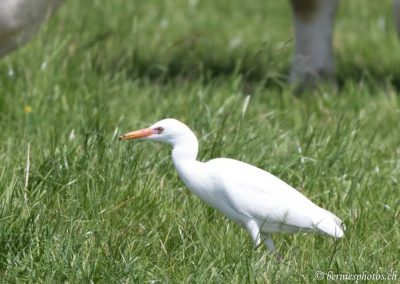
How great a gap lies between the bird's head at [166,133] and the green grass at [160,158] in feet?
1.00

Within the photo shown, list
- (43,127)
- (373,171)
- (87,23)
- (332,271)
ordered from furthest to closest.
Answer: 1. (87,23)
2. (43,127)
3. (373,171)
4. (332,271)

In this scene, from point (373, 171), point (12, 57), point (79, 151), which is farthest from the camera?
point (12, 57)

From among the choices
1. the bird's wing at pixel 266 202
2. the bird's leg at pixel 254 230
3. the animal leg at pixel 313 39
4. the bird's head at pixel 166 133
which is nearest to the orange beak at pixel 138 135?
the bird's head at pixel 166 133

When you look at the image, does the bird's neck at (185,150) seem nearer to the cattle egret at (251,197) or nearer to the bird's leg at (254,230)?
the cattle egret at (251,197)

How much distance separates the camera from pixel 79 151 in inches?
184

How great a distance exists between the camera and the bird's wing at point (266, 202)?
12.7 ft

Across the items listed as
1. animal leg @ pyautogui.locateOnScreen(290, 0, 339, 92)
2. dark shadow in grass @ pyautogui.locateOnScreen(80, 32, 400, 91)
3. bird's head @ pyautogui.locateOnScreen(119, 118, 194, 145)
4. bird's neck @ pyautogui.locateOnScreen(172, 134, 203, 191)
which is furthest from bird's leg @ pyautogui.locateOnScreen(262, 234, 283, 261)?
animal leg @ pyautogui.locateOnScreen(290, 0, 339, 92)

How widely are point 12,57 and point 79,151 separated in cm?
213

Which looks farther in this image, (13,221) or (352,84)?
(352,84)

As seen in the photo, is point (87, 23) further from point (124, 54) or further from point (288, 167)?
point (288, 167)

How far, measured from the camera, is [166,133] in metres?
3.99

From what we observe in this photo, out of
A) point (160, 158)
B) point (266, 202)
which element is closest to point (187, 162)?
point (266, 202)

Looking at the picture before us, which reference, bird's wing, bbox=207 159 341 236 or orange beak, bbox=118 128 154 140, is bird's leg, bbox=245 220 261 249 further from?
orange beak, bbox=118 128 154 140

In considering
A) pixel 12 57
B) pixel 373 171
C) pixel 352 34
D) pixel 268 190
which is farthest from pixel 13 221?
pixel 352 34
